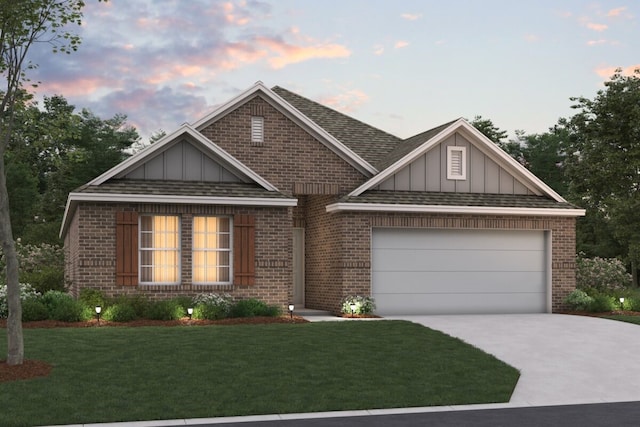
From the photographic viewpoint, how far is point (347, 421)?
10.0m

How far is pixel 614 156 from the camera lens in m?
39.1

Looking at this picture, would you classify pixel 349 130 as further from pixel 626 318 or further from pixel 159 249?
pixel 626 318

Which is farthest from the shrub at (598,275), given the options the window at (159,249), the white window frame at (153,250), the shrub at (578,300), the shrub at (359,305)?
the window at (159,249)

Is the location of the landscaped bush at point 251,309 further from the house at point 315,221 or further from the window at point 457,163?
the window at point 457,163

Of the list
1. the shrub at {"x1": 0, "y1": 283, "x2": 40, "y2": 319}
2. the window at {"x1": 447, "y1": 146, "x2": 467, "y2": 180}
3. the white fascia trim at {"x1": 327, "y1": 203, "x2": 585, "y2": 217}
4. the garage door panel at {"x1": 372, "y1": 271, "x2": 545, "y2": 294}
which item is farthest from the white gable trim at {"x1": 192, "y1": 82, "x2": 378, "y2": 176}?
the shrub at {"x1": 0, "y1": 283, "x2": 40, "y2": 319}

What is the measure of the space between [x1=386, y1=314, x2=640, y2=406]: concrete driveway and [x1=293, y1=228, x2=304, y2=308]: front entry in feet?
14.3


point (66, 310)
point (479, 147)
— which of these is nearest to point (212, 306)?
point (66, 310)

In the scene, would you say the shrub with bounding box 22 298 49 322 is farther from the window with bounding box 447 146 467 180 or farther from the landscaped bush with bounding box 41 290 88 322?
the window with bounding box 447 146 467 180

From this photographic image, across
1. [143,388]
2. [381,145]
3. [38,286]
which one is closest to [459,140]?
[381,145]

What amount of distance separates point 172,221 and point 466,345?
A: 8.46m

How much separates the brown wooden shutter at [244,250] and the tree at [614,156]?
78.0 ft

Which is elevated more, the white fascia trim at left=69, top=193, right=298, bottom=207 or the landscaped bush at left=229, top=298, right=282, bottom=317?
the white fascia trim at left=69, top=193, right=298, bottom=207

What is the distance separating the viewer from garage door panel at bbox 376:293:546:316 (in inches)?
884

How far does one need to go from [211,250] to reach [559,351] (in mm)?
9179
